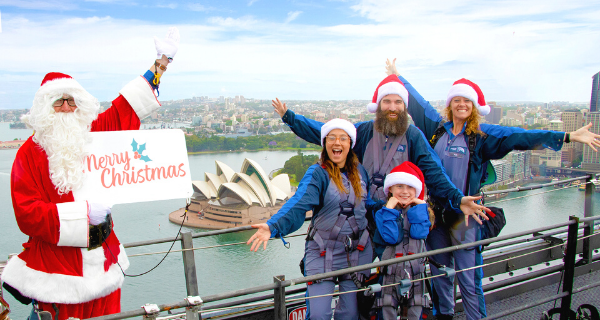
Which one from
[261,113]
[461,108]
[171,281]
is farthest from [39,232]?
[261,113]

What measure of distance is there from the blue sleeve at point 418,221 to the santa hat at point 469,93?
0.84m

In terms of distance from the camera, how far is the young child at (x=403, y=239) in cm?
211

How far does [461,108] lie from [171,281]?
2479 centimetres

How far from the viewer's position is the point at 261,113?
141 ft

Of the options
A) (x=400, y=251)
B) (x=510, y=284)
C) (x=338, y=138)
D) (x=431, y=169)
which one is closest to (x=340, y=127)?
(x=338, y=138)

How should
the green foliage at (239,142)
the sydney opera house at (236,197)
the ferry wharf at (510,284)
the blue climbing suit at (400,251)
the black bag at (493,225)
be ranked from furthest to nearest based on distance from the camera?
1. the green foliage at (239,142)
2. the sydney opera house at (236,197)
3. the black bag at (493,225)
4. the blue climbing suit at (400,251)
5. the ferry wharf at (510,284)

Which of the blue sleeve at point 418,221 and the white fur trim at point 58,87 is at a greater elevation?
the white fur trim at point 58,87

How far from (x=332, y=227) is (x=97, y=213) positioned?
3.55 ft

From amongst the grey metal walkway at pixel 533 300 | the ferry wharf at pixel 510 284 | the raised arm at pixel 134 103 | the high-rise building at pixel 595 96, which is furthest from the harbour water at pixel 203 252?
the raised arm at pixel 134 103

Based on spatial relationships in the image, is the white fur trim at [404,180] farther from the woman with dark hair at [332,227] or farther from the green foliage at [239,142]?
the green foliage at [239,142]

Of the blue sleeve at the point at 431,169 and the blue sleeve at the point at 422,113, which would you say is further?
the blue sleeve at the point at 422,113

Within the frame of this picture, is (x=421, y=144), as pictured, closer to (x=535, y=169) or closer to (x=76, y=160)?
(x=76, y=160)

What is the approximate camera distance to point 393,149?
2422 mm

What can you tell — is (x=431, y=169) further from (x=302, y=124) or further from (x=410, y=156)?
(x=302, y=124)
